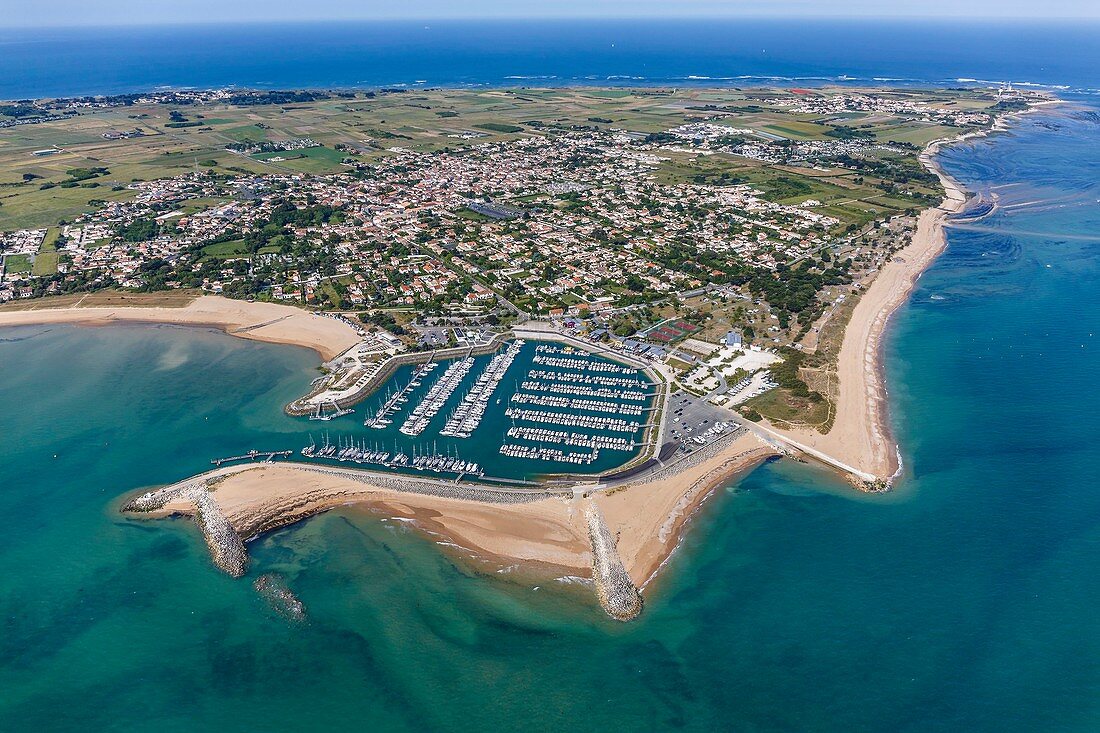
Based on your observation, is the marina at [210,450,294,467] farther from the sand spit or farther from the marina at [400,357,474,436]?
the marina at [400,357,474,436]

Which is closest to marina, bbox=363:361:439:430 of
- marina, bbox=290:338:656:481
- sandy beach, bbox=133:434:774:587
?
marina, bbox=290:338:656:481

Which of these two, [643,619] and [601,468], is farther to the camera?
[601,468]

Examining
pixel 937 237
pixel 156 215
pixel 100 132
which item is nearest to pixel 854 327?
pixel 937 237

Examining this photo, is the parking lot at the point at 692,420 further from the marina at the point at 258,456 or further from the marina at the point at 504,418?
the marina at the point at 258,456

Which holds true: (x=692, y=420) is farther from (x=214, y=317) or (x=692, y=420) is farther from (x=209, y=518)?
(x=214, y=317)

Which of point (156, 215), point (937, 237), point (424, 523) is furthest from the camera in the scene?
point (156, 215)

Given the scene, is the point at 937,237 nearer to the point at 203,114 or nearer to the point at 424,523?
the point at 424,523

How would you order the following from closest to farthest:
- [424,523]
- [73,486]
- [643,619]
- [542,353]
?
[643,619]
[424,523]
[73,486]
[542,353]
